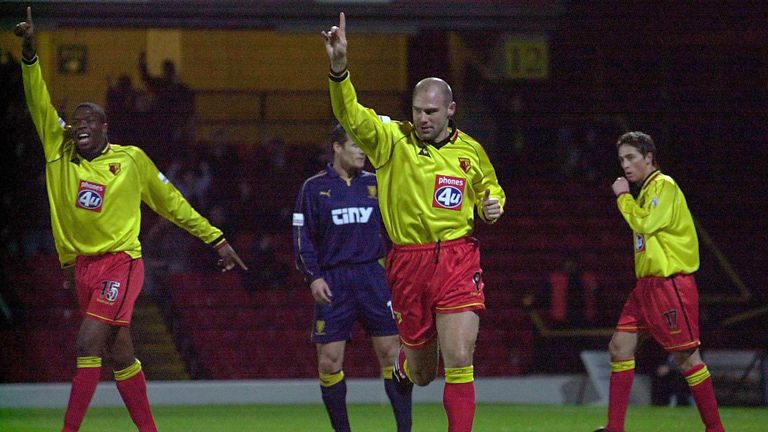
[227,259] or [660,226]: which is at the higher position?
[660,226]

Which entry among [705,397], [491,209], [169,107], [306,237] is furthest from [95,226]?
[169,107]

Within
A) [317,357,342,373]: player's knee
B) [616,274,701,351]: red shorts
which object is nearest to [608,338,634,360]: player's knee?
[616,274,701,351]: red shorts

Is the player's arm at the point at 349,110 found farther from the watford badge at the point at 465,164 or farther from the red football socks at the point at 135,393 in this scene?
the red football socks at the point at 135,393

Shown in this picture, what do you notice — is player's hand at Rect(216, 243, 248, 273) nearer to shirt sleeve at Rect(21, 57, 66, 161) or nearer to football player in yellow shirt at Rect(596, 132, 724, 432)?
shirt sleeve at Rect(21, 57, 66, 161)

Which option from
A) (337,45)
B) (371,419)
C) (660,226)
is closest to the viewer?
(337,45)

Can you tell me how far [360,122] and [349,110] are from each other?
128mm

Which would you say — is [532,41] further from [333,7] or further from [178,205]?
[178,205]

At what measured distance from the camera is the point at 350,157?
26.5ft

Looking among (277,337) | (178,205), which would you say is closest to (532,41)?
(277,337)

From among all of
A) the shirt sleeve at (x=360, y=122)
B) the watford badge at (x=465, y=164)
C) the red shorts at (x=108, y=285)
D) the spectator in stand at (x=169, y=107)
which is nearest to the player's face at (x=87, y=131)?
the red shorts at (x=108, y=285)

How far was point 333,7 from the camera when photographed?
47.3ft

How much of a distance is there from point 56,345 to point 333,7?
16.0ft

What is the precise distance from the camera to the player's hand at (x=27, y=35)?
7191 mm

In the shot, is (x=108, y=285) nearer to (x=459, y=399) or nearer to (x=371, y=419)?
(x=459, y=399)
